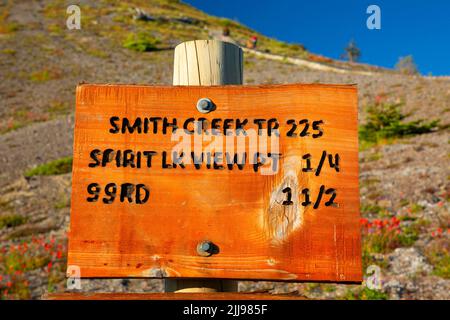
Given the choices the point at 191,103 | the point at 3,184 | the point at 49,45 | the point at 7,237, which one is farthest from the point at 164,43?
the point at 191,103

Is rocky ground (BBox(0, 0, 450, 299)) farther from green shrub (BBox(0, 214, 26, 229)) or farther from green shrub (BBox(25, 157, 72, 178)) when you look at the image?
green shrub (BBox(25, 157, 72, 178))

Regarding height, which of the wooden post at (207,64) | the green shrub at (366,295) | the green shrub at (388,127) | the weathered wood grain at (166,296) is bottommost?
the green shrub at (366,295)

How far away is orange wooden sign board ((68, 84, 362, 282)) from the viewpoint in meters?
2.14

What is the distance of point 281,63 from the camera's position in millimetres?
33875

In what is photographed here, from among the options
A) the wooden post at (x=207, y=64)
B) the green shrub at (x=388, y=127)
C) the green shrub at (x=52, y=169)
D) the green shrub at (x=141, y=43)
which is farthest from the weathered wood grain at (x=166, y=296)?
the green shrub at (x=141, y=43)

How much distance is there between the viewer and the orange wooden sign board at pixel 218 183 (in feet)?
7.02

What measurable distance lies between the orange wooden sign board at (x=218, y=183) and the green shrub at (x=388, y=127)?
12723 mm

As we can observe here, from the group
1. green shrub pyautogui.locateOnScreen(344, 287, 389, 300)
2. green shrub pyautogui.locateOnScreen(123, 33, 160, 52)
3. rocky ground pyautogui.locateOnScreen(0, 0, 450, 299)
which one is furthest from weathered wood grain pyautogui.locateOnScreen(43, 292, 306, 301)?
green shrub pyautogui.locateOnScreen(123, 33, 160, 52)

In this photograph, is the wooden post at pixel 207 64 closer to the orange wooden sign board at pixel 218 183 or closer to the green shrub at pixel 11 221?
the orange wooden sign board at pixel 218 183

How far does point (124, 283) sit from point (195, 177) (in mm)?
4970

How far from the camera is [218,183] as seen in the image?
86.3 inches

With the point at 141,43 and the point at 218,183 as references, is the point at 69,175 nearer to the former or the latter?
the point at 218,183
